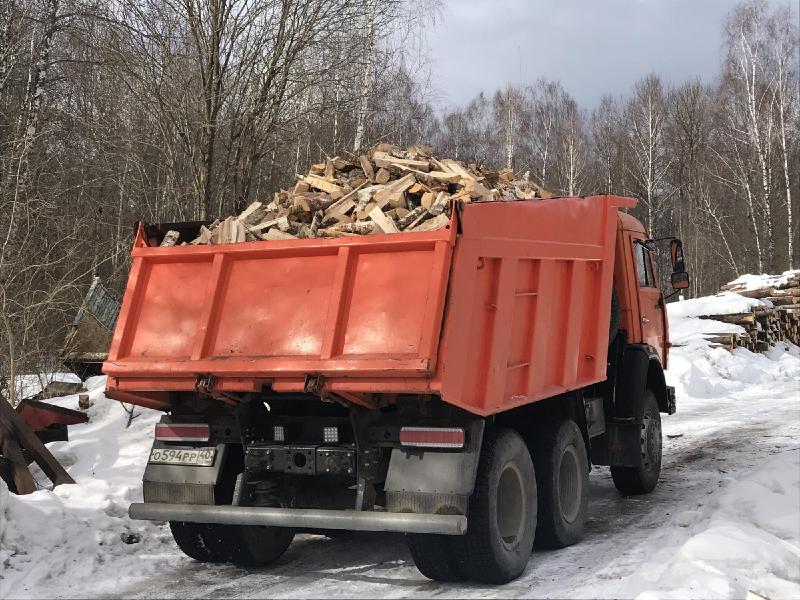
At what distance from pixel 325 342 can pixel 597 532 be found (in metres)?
3.18

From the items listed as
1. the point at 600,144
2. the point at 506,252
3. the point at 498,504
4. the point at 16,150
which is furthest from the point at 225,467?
the point at 600,144

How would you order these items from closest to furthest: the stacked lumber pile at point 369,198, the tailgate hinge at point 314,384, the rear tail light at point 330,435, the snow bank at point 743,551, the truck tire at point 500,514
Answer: the snow bank at point 743,551 → the tailgate hinge at point 314,384 → the truck tire at point 500,514 → the rear tail light at point 330,435 → the stacked lumber pile at point 369,198

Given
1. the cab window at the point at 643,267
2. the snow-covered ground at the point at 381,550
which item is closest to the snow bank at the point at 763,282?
the snow-covered ground at the point at 381,550

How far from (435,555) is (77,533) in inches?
103

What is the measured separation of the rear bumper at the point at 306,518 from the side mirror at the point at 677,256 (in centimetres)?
480

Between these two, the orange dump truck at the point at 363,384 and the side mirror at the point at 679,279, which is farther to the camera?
the side mirror at the point at 679,279

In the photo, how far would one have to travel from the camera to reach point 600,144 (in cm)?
4362

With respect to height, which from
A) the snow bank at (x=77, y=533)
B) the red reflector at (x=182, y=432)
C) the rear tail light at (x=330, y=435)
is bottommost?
the snow bank at (x=77, y=533)

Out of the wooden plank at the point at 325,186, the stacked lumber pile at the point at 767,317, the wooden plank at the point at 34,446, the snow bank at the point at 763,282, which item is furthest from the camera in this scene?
the snow bank at the point at 763,282

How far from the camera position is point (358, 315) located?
178 inches

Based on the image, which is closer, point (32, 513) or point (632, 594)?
point (632, 594)

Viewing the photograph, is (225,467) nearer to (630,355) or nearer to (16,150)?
(630,355)

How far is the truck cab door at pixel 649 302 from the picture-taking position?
7680 mm

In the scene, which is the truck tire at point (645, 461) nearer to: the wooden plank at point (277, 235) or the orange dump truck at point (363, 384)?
the orange dump truck at point (363, 384)
